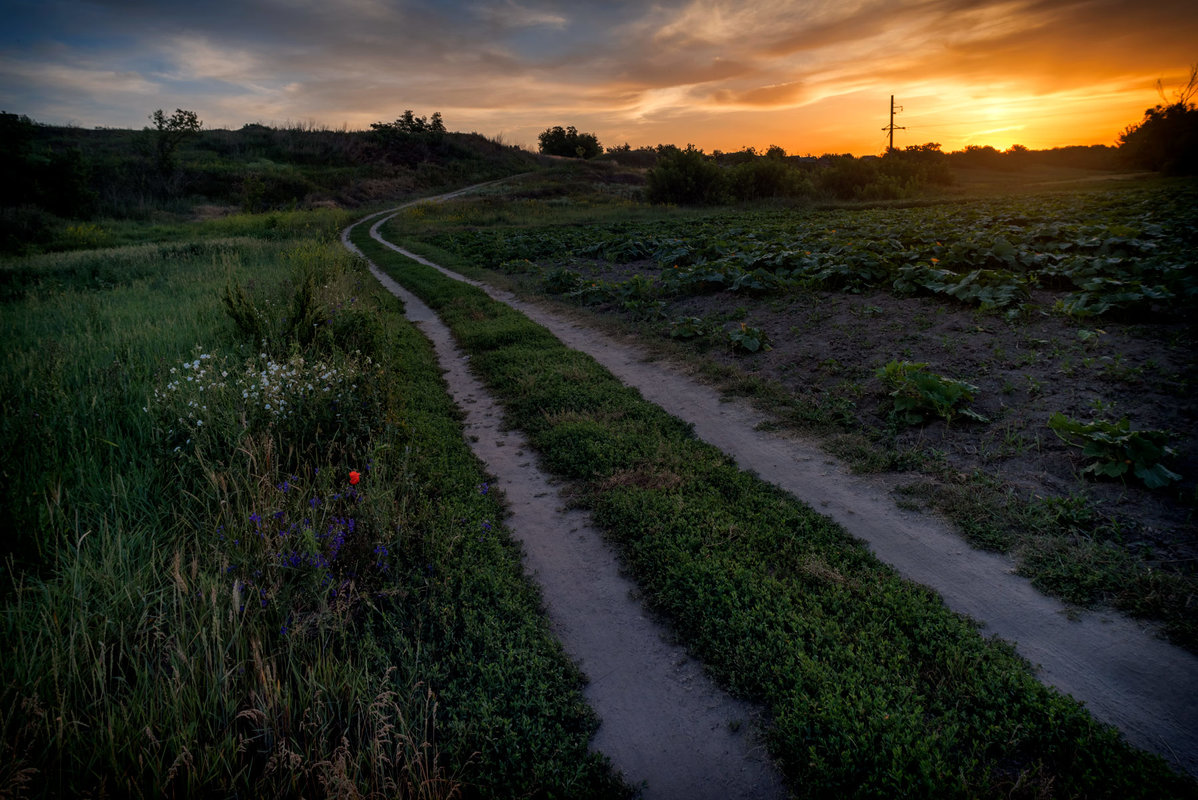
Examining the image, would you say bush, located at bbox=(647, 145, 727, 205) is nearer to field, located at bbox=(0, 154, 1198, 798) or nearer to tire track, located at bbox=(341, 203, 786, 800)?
field, located at bbox=(0, 154, 1198, 798)

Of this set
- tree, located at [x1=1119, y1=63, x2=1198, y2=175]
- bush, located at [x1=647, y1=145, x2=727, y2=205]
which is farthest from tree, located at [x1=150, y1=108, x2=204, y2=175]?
tree, located at [x1=1119, y1=63, x2=1198, y2=175]

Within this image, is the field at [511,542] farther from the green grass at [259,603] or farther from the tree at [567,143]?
the tree at [567,143]

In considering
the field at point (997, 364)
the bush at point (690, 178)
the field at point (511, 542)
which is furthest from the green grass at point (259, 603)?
the bush at point (690, 178)

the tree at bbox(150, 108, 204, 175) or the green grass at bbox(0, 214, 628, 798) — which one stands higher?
the tree at bbox(150, 108, 204, 175)

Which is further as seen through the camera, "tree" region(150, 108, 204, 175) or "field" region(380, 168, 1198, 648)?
"tree" region(150, 108, 204, 175)

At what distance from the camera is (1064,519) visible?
13.3 ft

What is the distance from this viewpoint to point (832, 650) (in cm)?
302

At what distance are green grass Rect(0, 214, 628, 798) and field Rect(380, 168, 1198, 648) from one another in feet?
11.4

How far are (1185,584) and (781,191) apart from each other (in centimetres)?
3680

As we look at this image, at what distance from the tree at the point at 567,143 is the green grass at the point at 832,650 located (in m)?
87.3

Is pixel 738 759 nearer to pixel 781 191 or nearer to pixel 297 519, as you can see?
pixel 297 519

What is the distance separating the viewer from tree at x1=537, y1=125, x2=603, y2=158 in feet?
276

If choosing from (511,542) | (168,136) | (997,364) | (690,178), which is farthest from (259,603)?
(168,136)

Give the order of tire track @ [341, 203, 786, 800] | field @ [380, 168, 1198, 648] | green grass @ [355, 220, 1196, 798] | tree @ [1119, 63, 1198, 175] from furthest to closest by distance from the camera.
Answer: tree @ [1119, 63, 1198, 175], field @ [380, 168, 1198, 648], tire track @ [341, 203, 786, 800], green grass @ [355, 220, 1196, 798]
